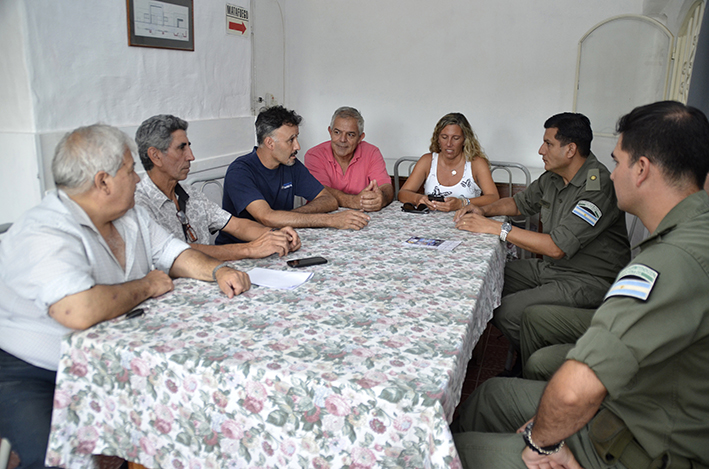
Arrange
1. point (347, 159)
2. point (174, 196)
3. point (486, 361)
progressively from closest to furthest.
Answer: point (174, 196), point (486, 361), point (347, 159)

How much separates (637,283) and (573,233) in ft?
4.44

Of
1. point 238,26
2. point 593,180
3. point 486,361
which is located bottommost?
point 486,361

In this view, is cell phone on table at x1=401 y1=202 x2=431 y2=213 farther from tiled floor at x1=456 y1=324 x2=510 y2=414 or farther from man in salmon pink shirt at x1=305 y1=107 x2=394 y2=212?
tiled floor at x1=456 y1=324 x2=510 y2=414

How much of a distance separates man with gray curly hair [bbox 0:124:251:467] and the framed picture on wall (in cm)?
174

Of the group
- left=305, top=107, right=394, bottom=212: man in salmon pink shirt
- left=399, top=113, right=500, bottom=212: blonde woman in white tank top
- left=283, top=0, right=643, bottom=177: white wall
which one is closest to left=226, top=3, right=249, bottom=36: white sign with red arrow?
left=283, top=0, right=643, bottom=177: white wall

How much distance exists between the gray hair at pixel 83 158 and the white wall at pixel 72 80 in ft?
3.68

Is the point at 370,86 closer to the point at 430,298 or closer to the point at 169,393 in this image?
the point at 430,298

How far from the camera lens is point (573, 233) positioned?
241 cm

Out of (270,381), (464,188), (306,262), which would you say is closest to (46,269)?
(270,381)

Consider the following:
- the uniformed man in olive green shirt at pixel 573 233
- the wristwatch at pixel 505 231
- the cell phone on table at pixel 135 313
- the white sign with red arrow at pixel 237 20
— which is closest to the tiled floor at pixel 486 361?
the uniformed man in olive green shirt at pixel 573 233

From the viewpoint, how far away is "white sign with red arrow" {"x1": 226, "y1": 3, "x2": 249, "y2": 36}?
400 cm

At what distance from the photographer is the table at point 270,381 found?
1.13 metres

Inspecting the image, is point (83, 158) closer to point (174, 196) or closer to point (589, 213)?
point (174, 196)

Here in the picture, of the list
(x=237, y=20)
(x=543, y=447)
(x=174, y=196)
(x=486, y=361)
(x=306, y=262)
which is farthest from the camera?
(x=237, y=20)
